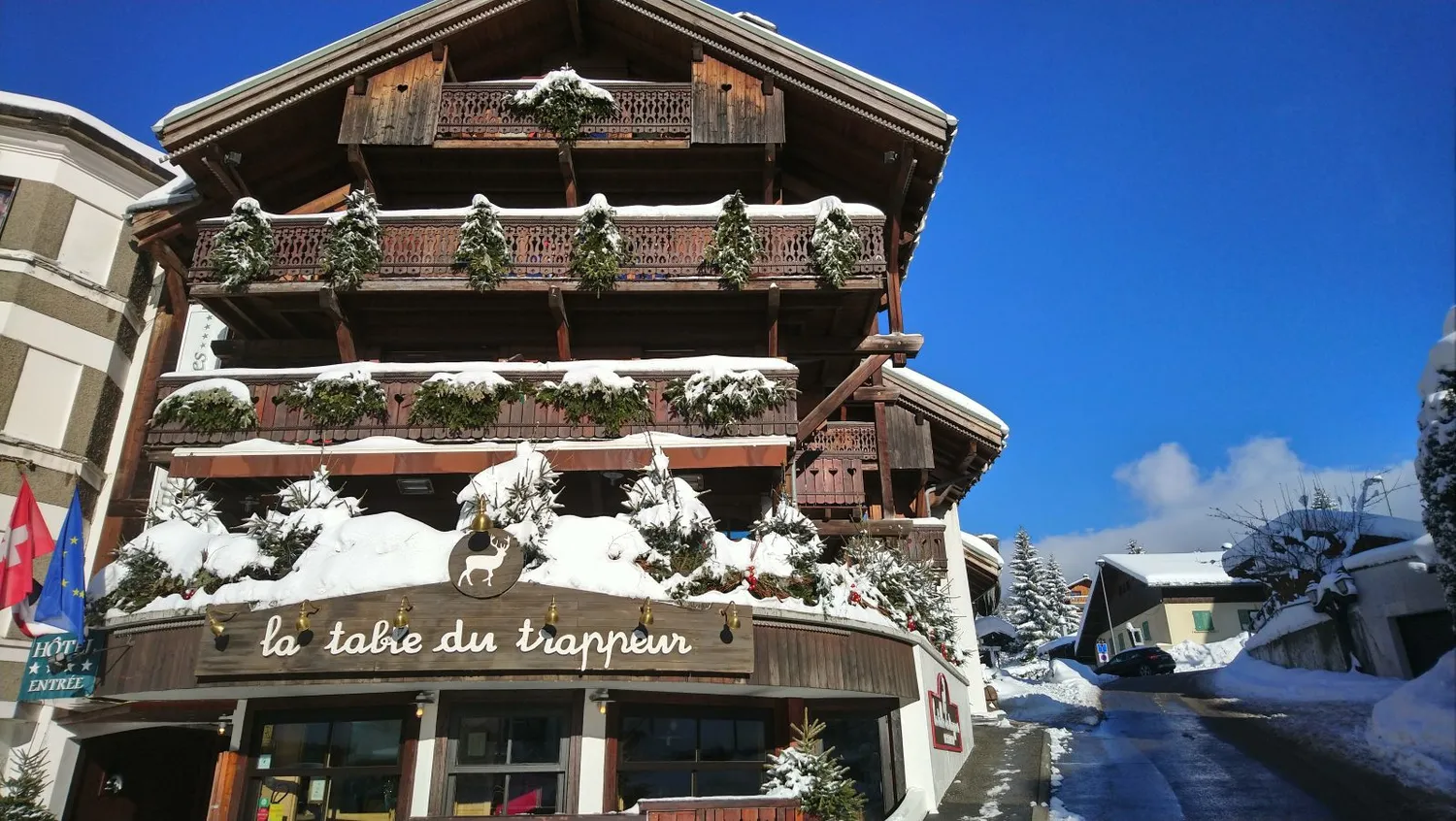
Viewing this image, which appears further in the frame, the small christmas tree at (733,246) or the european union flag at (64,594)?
the small christmas tree at (733,246)

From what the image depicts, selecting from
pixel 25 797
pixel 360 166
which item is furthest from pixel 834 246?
pixel 25 797

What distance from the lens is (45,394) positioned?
53.1 ft

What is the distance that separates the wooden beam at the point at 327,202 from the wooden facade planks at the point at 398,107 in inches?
68.1

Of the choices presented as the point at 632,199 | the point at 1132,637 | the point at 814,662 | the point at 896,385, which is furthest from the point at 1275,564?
the point at 1132,637

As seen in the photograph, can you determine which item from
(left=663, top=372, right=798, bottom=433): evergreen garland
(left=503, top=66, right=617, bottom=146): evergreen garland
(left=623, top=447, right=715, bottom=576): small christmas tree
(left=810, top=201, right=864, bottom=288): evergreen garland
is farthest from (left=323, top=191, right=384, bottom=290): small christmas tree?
(left=810, top=201, right=864, bottom=288): evergreen garland

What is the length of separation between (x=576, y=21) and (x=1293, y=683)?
20810 millimetres

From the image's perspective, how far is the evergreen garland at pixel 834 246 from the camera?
15031 millimetres

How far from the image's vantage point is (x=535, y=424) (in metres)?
14.3

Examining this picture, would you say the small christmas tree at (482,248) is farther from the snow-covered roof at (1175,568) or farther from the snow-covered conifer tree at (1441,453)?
the snow-covered roof at (1175,568)

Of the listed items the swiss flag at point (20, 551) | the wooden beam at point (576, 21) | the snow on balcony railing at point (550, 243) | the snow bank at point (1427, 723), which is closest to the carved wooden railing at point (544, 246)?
the snow on balcony railing at point (550, 243)

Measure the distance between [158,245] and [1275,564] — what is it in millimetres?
26323

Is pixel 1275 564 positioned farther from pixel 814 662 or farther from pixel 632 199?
pixel 632 199

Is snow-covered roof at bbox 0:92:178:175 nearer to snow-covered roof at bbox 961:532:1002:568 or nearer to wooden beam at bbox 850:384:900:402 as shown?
wooden beam at bbox 850:384:900:402

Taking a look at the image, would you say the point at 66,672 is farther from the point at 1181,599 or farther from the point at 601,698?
the point at 1181,599
